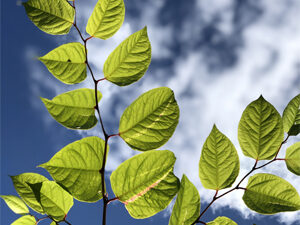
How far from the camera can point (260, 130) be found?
53 cm

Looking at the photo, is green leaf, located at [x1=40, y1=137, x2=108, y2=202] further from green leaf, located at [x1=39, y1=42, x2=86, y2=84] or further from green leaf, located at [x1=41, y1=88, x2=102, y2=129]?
green leaf, located at [x1=39, y1=42, x2=86, y2=84]

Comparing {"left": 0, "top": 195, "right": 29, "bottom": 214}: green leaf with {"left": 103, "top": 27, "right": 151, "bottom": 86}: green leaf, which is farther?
{"left": 0, "top": 195, "right": 29, "bottom": 214}: green leaf

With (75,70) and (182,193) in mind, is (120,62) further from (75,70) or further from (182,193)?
(182,193)

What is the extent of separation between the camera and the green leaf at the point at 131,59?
53cm

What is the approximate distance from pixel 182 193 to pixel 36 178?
317mm

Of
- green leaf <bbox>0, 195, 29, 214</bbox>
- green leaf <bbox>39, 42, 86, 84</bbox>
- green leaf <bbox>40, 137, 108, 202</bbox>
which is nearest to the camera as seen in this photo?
green leaf <bbox>40, 137, 108, 202</bbox>

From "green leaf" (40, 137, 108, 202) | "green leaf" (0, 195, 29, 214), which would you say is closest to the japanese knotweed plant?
"green leaf" (40, 137, 108, 202)

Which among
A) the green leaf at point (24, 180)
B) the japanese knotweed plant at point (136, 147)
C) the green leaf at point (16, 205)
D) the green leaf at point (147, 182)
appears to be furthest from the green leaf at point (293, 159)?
the green leaf at point (16, 205)

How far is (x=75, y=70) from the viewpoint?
0.57m

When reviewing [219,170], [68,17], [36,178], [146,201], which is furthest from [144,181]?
[68,17]

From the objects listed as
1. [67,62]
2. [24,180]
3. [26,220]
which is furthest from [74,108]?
[26,220]

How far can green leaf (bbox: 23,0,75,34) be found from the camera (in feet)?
1.76

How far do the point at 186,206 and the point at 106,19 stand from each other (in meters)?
0.41

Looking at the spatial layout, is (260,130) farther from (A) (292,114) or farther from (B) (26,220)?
(B) (26,220)
